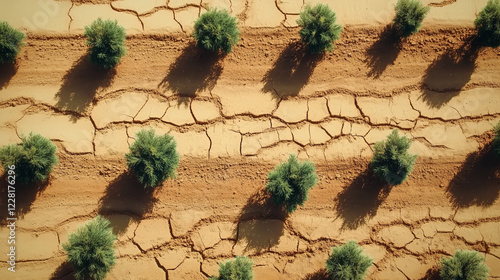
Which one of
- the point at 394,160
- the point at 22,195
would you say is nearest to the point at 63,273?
the point at 22,195

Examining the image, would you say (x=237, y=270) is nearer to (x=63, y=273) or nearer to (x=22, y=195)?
(x=63, y=273)

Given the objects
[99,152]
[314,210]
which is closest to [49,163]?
[99,152]

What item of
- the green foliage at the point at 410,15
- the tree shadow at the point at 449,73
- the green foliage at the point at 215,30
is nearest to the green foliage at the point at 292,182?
the green foliage at the point at 215,30

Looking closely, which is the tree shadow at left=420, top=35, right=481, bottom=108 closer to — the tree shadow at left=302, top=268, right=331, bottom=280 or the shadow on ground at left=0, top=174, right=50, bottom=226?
the tree shadow at left=302, top=268, right=331, bottom=280

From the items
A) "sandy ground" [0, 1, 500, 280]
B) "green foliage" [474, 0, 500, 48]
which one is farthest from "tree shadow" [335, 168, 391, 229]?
"green foliage" [474, 0, 500, 48]

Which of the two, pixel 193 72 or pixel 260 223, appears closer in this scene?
pixel 260 223

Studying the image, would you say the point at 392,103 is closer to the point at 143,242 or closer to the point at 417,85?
→ the point at 417,85
